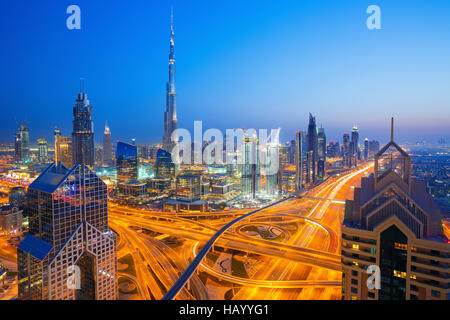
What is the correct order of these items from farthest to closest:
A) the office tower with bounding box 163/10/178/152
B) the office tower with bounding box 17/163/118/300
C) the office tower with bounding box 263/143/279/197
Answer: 1. the office tower with bounding box 163/10/178/152
2. the office tower with bounding box 263/143/279/197
3. the office tower with bounding box 17/163/118/300

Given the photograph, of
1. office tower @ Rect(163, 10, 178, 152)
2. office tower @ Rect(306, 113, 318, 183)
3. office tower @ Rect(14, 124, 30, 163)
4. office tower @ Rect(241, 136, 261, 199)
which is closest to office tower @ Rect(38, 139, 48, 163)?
office tower @ Rect(14, 124, 30, 163)

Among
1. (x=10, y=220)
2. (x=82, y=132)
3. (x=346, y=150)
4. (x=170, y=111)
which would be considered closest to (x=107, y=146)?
(x=170, y=111)

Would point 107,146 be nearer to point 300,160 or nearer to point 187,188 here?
point 187,188

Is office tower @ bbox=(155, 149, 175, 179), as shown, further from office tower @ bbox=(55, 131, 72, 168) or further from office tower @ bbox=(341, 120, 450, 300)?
office tower @ bbox=(341, 120, 450, 300)

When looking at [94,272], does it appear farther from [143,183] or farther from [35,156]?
[35,156]

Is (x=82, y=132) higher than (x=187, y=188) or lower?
higher

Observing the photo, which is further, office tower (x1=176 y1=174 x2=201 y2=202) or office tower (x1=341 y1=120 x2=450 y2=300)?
office tower (x1=176 y1=174 x2=201 y2=202)
